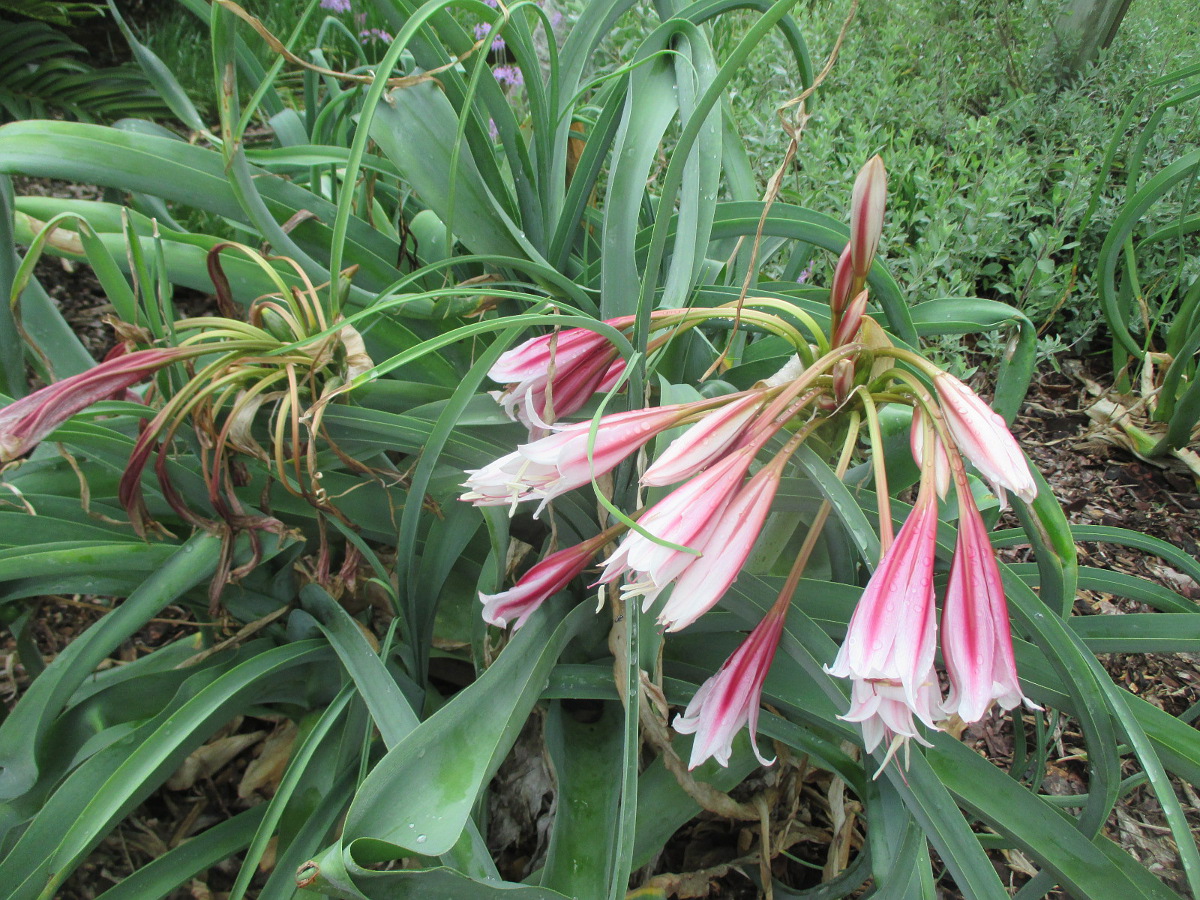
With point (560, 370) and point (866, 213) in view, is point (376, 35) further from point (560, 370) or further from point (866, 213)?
point (866, 213)

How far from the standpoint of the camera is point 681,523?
1.97ft

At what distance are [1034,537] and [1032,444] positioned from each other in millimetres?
1376

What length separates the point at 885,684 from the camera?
587 millimetres

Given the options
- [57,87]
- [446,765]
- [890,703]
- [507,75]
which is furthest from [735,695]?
[57,87]

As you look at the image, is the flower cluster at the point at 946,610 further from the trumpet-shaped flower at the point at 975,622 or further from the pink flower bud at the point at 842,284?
the pink flower bud at the point at 842,284

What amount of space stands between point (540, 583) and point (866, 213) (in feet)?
1.48

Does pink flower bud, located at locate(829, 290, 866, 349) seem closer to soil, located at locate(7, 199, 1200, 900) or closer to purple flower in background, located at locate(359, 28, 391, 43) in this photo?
soil, located at locate(7, 199, 1200, 900)

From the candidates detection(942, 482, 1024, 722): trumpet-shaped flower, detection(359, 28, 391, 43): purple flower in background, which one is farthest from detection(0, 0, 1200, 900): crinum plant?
detection(359, 28, 391, 43): purple flower in background

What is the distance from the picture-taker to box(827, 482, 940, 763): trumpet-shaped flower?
1.86 ft

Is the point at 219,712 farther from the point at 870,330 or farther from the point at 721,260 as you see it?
the point at 721,260

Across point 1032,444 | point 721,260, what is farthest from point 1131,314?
point 721,260

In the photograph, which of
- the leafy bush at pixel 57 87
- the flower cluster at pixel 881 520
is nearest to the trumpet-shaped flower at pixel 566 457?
the flower cluster at pixel 881 520

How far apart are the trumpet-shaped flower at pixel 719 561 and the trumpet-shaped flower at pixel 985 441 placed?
0.15 m

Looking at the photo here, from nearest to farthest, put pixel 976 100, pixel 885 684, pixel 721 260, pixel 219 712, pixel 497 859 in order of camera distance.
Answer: pixel 885 684
pixel 219 712
pixel 497 859
pixel 721 260
pixel 976 100
